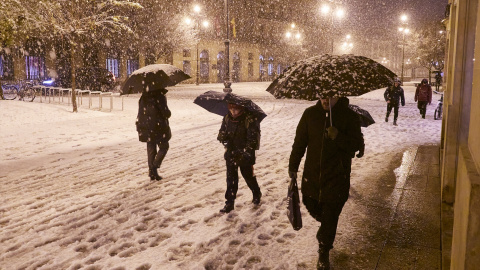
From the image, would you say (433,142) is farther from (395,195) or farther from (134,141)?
(134,141)

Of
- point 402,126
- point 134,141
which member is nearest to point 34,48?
point 134,141

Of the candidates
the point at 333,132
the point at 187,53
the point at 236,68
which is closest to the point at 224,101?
the point at 333,132

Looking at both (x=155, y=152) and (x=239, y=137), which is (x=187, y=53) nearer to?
(x=155, y=152)

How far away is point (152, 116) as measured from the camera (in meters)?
6.35

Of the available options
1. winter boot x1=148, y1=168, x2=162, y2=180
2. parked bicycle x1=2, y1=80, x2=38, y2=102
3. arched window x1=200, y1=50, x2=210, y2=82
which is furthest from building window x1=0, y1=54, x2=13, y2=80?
winter boot x1=148, y1=168, x2=162, y2=180

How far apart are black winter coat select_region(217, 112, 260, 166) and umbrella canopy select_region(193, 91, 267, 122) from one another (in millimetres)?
111

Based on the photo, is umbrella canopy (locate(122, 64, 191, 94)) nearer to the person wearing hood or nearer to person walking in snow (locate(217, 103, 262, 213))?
person walking in snow (locate(217, 103, 262, 213))

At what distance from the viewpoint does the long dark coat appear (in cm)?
358

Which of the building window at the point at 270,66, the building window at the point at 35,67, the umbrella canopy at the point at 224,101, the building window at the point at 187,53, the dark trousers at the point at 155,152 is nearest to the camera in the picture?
the umbrella canopy at the point at 224,101

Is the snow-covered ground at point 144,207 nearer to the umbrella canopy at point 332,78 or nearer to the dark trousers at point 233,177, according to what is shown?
the dark trousers at point 233,177

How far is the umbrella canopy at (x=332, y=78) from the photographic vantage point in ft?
11.6

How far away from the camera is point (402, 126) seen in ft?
43.4

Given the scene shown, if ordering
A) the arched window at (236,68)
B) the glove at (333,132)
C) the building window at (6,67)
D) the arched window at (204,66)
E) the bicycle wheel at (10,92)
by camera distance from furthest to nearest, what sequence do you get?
1. the arched window at (236,68)
2. the arched window at (204,66)
3. the building window at (6,67)
4. the bicycle wheel at (10,92)
5. the glove at (333,132)

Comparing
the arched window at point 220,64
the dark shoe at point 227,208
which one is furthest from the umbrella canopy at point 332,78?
the arched window at point 220,64
